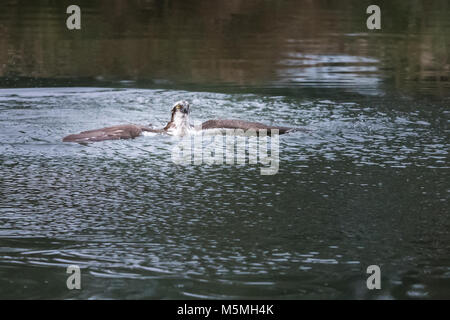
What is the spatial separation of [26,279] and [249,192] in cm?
244

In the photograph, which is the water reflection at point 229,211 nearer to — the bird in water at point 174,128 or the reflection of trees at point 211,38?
the bird in water at point 174,128

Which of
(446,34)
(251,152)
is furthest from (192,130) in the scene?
(446,34)

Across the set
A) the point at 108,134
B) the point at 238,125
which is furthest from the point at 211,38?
the point at 108,134

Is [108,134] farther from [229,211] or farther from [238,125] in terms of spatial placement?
[229,211]

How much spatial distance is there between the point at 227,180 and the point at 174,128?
1.86m

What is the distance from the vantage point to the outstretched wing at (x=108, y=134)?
909 cm

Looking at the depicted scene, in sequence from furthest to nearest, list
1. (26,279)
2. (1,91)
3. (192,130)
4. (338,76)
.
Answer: (338,76) → (1,91) → (192,130) → (26,279)

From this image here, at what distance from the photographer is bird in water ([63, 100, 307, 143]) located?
9.11 m

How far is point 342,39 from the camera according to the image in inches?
690

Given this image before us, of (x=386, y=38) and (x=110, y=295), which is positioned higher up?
(x=386, y=38)

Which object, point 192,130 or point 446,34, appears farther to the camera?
point 446,34

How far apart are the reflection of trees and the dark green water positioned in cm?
11

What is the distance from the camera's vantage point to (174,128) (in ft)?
31.2
